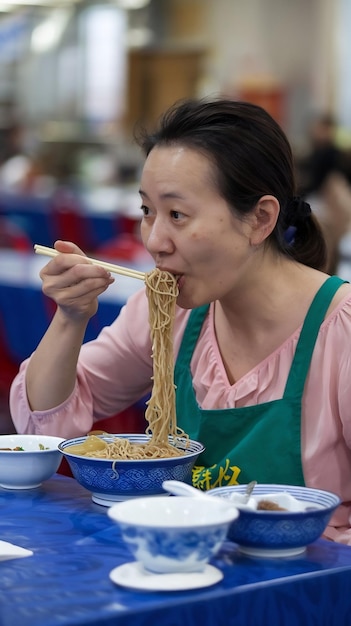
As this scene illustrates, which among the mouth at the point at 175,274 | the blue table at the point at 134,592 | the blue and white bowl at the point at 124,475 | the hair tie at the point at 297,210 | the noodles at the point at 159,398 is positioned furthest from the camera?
the hair tie at the point at 297,210

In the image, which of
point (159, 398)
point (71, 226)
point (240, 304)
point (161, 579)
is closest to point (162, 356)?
point (159, 398)

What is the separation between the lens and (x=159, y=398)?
2074 millimetres

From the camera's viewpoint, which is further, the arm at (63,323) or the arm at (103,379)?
the arm at (103,379)

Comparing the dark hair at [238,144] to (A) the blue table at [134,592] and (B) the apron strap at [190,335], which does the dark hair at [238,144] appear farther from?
(A) the blue table at [134,592]

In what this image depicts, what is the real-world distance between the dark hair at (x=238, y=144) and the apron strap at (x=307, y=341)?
17 centimetres

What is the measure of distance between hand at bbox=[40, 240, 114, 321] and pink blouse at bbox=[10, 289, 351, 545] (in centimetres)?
30

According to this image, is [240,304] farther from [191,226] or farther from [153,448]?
[153,448]

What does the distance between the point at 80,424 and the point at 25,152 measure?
11826 mm

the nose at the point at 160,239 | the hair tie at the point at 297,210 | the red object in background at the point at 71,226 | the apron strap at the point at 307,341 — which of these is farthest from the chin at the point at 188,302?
the red object in background at the point at 71,226

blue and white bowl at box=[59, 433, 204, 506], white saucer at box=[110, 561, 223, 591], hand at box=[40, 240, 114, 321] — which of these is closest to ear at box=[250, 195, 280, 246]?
hand at box=[40, 240, 114, 321]

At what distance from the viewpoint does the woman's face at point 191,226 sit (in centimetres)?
201

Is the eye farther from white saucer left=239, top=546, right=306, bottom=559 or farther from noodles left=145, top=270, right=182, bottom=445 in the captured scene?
white saucer left=239, top=546, right=306, bottom=559

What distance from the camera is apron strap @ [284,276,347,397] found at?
2.09 metres

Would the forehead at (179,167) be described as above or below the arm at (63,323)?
above
